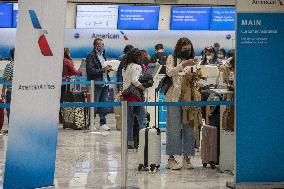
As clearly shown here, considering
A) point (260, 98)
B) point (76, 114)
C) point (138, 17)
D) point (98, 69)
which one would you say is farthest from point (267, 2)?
point (138, 17)

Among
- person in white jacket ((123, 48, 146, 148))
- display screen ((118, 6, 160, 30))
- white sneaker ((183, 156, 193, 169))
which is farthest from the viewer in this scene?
display screen ((118, 6, 160, 30))

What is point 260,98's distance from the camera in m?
6.60

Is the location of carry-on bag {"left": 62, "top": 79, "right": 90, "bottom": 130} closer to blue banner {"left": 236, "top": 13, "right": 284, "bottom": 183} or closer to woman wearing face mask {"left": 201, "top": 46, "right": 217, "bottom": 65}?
woman wearing face mask {"left": 201, "top": 46, "right": 217, "bottom": 65}

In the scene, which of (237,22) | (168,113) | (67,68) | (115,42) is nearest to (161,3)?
(115,42)

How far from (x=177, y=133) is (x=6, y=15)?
33.8ft

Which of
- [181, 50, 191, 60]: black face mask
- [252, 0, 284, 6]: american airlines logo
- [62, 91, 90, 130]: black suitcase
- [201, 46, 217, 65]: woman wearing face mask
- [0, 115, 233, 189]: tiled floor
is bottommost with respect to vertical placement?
[0, 115, 233, 189]: tiled floor

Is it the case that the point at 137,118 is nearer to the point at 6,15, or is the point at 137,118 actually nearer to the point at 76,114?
the point at 76,114

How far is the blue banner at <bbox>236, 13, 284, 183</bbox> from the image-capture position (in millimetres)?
6501

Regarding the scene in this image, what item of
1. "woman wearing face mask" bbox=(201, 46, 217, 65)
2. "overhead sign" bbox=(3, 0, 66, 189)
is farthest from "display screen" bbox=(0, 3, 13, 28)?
"overhead sign" bbox=(3, 0, 66, 189)

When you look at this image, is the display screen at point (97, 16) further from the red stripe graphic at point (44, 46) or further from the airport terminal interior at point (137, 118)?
the red stripe graphic at point (44, 46)

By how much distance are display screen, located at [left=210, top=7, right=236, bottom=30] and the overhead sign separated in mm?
12752

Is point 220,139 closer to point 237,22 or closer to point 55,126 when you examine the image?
point 237,22

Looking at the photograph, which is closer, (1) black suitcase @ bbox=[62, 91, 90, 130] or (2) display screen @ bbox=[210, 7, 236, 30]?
(1) black suitcase @ bbox=[62, 91, 90, 130]

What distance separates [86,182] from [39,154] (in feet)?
4.08
